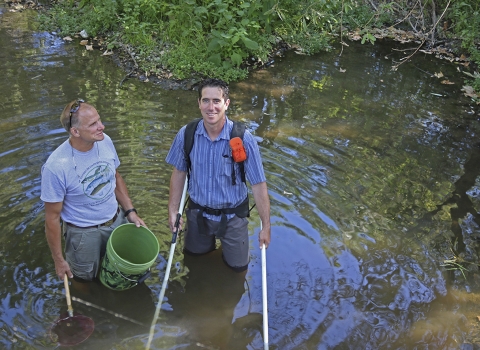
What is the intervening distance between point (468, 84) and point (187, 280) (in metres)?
8.74

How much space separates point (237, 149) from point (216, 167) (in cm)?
31

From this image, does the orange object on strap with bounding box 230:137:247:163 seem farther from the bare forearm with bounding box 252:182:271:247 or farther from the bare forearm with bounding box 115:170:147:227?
the bare forearm with bounding box 115:170:147:227

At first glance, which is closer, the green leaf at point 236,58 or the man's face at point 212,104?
the man's face at point 212,104

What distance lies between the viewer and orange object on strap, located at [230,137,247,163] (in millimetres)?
4250

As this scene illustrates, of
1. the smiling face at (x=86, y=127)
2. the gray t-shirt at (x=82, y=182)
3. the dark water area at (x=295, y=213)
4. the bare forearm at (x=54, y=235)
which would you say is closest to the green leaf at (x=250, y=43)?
the dark water area at (x=295, y=213)

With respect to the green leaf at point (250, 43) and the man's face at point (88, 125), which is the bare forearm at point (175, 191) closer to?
the man's face at point (88, 125)

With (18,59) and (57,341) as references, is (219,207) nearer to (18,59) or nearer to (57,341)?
(57,341)

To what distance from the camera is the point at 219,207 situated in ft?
15.2

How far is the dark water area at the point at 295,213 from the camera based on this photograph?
4.84 metres

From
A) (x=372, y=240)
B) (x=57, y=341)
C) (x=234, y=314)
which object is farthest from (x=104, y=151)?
(x=372, y=240)

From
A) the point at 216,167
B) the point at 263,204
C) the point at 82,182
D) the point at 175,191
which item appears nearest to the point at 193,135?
the point at 216,167

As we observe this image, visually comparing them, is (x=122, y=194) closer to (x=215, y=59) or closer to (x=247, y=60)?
(x=215, y=59)

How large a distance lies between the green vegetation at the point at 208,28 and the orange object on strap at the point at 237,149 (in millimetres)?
5643

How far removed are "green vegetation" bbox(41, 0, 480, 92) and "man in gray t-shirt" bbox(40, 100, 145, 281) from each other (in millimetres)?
6023
